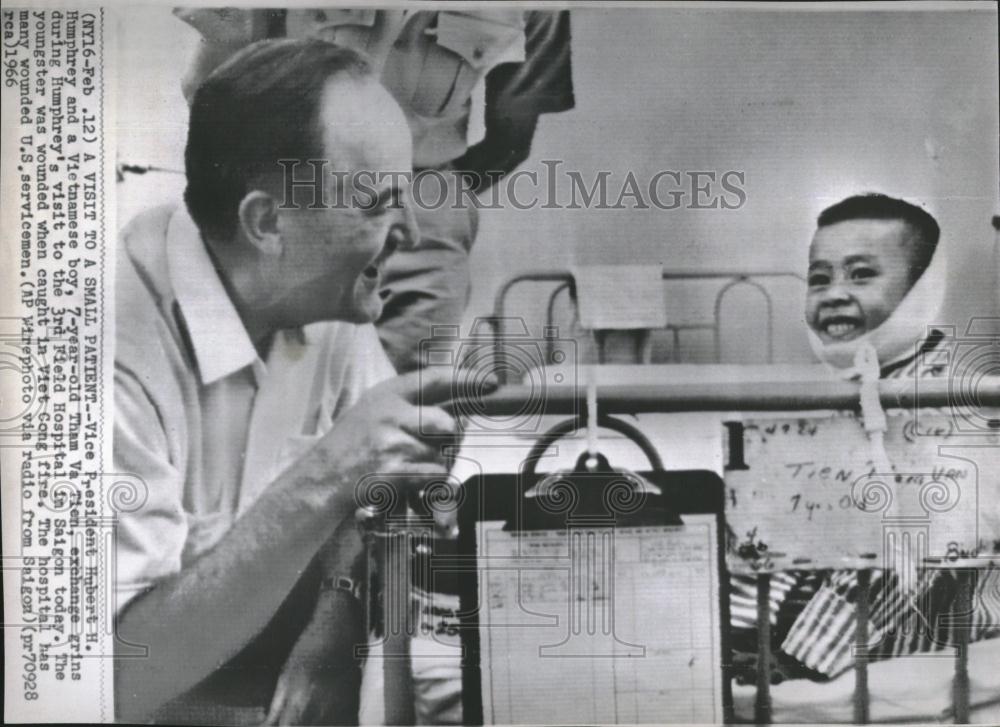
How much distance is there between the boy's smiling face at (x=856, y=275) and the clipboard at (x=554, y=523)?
0.35 metres

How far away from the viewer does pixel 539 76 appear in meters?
1.35

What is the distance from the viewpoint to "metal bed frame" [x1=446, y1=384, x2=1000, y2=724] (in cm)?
134

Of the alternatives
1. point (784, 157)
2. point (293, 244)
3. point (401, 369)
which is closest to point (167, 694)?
point (401, 369)

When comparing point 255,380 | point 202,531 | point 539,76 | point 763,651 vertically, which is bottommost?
point 763,651

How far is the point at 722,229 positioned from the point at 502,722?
94 centimetres

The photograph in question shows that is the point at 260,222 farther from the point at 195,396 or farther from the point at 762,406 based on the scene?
the point at 762,406

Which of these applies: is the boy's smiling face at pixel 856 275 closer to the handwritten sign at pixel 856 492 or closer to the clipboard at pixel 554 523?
the handwritten sign at pixel 856 492

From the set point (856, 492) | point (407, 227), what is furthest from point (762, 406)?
point (407, 227)

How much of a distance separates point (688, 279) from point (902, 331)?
39 centimetres

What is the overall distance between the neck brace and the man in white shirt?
684 mm

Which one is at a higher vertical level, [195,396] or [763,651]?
[195,396]

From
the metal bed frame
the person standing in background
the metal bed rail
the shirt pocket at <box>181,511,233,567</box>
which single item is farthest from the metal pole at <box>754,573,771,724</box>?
the shirt pocket at <box>181,511,233,567</box>

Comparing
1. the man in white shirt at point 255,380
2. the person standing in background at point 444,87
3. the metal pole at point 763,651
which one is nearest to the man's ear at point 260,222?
the man in white shirt at point 255,380

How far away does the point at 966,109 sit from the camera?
1.36 meters
